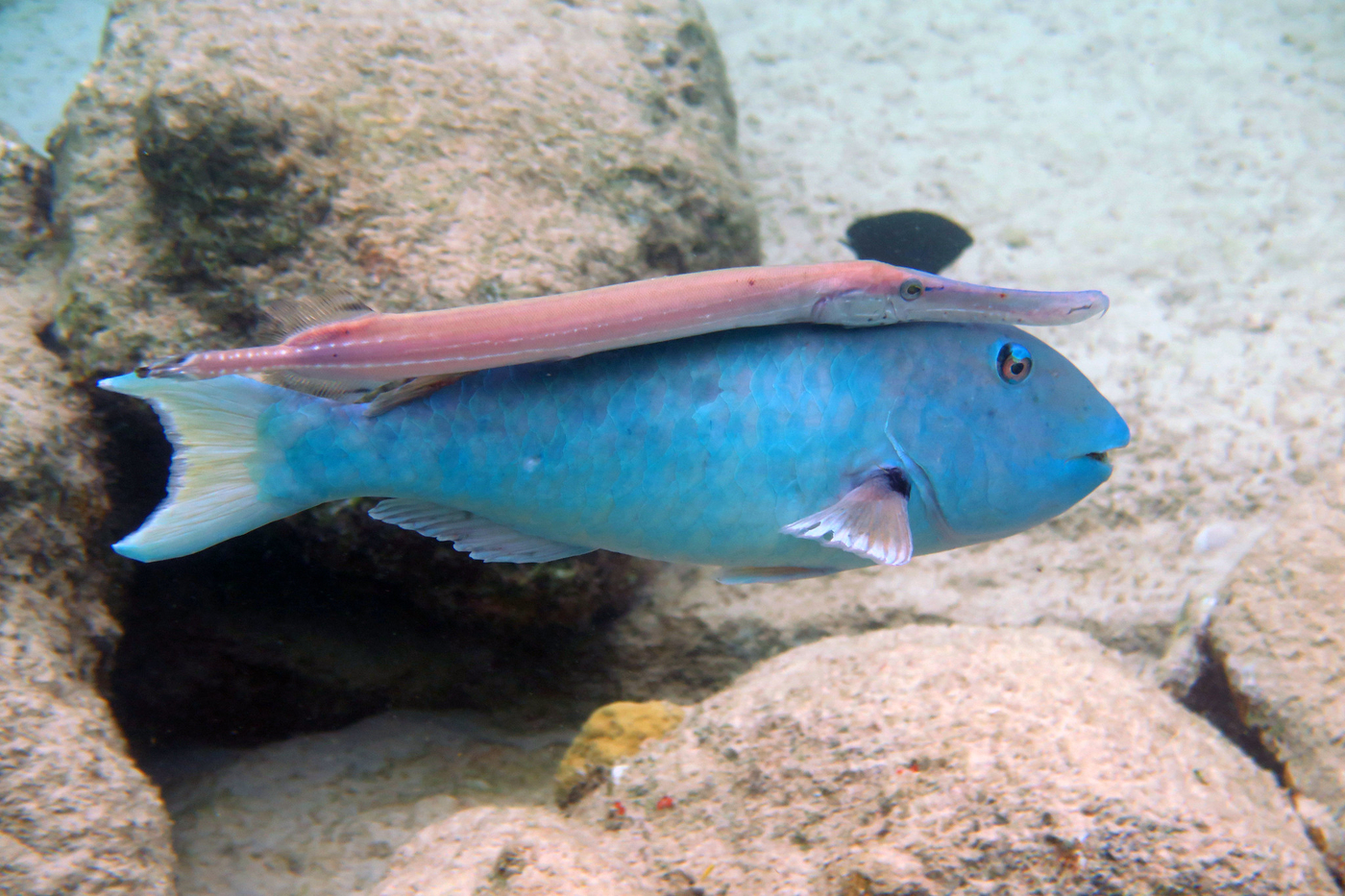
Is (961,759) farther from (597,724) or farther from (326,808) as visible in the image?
(326,808)

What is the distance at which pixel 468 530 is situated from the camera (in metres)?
1.73

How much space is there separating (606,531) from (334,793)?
247 cm

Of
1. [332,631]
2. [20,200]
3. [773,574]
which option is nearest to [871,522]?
[773,574]

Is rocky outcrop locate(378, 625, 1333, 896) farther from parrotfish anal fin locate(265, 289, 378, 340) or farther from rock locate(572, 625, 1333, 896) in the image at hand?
parrotfish anal fin locate(265, 289, 378, 340)

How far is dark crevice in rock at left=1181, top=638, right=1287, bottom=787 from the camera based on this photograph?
2.94m

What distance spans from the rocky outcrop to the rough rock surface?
825mm

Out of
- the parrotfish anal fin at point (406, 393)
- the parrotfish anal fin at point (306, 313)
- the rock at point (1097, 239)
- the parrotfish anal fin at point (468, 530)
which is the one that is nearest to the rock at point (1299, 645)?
the rock at point (1097, 239)

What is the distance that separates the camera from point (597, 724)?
9.21 feet

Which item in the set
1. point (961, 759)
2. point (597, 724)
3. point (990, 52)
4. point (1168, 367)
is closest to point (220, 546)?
point (597, 724)

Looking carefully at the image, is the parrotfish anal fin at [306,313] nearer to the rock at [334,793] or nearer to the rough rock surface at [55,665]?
the rough rock surface at [55,665]

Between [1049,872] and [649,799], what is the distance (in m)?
1.18

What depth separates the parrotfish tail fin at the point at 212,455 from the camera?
5.11ft

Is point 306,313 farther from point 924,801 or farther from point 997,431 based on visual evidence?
point 924,801

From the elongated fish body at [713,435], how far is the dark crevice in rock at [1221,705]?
88.3 inches
